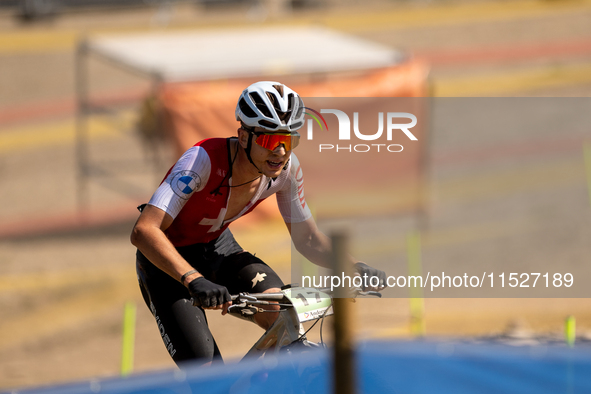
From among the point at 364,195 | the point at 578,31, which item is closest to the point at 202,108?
→ the point at 364,195

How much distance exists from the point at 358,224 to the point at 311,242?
675 centimetres

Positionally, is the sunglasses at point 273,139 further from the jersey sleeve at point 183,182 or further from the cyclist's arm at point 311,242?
the cyclist's arm at point 311,242

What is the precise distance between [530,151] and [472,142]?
129 cm

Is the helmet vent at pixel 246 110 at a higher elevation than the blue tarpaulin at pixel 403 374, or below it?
higher

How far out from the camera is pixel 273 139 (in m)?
3.98

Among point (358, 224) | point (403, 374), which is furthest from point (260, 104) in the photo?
point (358, 224)

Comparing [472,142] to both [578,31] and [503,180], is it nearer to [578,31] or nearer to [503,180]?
[503,180]

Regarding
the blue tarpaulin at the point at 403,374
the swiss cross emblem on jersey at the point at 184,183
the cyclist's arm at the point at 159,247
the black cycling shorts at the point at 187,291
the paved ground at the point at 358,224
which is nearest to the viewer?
the cyclist's arm at the point at 159,247

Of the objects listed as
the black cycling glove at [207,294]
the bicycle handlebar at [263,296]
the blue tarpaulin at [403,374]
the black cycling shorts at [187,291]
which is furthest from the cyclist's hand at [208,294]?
the blue tarpaulin at [403,374]

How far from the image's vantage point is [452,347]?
576 centimetres

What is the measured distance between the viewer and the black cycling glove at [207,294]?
3588 millimetres

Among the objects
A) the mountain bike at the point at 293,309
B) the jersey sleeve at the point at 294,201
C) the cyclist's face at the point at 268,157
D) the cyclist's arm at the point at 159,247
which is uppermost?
the cyclist's face at the point at 268,157

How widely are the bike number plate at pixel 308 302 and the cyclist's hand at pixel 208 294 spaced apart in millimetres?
438

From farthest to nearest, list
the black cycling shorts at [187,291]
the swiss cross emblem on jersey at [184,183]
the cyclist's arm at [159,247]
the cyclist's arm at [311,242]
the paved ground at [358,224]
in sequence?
the paved ground at [358,224] < the cyclist's arm at [311,242] < the black cycling shorts at [187,291] < the swiss cross emblem on jersey at [184,183] < the cyclist's arm at [159,247]
